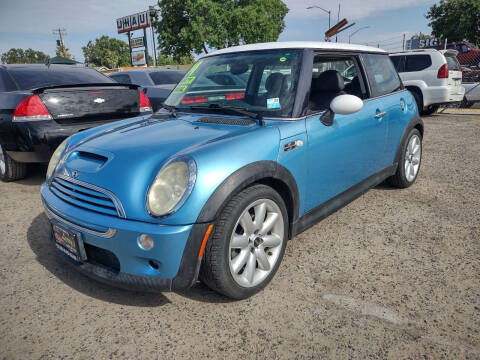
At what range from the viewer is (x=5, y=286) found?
2.54 m

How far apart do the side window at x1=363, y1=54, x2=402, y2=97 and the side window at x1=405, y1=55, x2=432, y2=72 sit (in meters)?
6.81

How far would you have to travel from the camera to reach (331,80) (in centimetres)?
316

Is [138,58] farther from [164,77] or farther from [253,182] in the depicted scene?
[253,182]

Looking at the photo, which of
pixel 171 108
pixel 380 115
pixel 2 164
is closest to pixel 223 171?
pixel 171 108

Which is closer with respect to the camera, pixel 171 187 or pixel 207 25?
pixel 171 187

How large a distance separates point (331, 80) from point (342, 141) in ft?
2.04

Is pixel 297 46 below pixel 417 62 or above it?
below

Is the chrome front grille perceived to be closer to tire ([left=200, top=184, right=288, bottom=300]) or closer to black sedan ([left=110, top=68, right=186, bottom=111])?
tire ([left=200, top=184, right=288, bottom=300])

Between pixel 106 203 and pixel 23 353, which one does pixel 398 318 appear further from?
pixel 23 353

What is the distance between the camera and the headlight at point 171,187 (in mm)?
1917

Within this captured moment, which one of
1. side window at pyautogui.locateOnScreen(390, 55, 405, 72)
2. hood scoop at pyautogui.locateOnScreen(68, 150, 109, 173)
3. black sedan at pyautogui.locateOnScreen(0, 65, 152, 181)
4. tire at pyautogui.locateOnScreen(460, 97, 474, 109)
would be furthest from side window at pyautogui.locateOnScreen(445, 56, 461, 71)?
hood scoop at pyautogui.locateOnScreen(68, 150, 109, 173)

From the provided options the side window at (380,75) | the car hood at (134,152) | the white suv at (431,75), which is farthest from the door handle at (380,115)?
the white suv at (431,75)

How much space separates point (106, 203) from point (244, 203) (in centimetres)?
79

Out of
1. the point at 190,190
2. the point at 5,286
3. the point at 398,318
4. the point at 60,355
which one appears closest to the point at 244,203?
the point at 190,190
